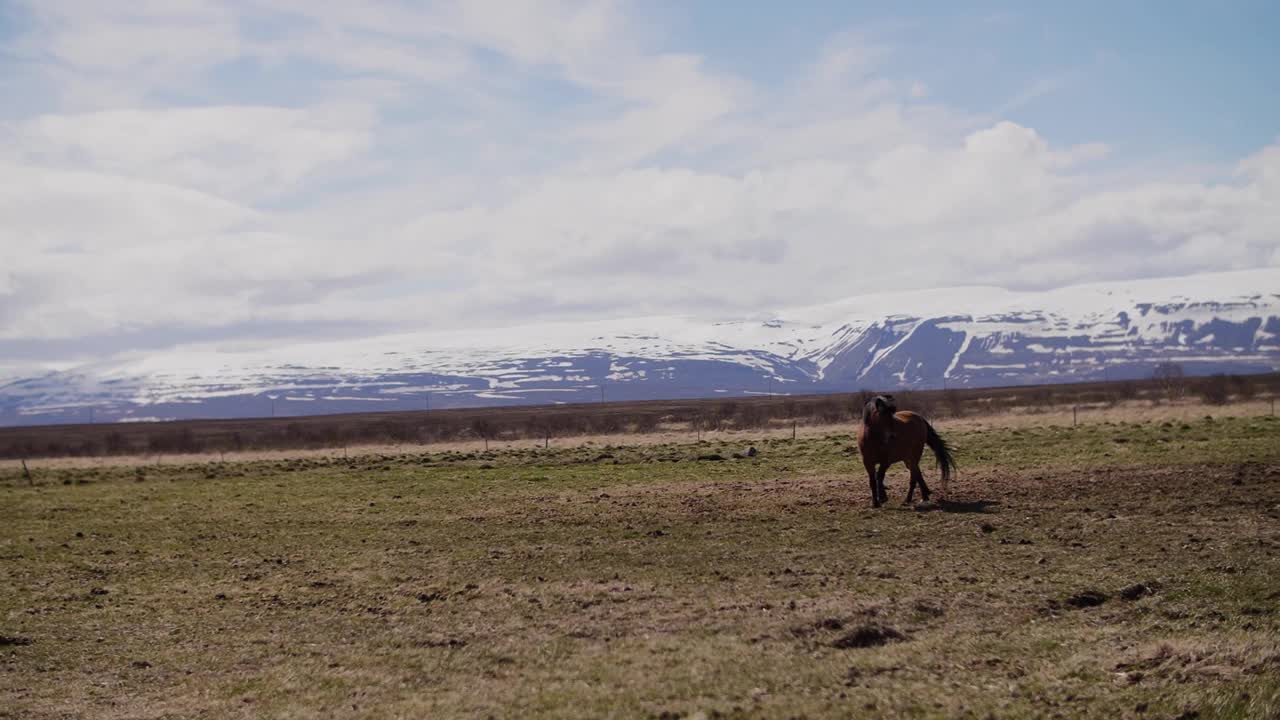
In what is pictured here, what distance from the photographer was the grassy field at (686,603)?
30.4ft

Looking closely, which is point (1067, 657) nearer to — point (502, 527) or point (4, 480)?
point (502, 527)

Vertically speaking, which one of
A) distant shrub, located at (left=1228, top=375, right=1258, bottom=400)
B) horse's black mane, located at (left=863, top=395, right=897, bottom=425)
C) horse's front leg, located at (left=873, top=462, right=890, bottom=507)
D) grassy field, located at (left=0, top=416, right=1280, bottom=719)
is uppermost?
horse's black mane, located at (left=863, top=395, right=897, bottom=425)

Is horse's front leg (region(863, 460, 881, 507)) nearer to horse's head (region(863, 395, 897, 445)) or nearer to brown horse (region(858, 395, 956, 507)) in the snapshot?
brown horse (region(858, 395, 956, 507))

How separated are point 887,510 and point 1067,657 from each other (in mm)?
11006

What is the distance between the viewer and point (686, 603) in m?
13.1

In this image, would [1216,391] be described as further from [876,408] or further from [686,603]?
[686,603]

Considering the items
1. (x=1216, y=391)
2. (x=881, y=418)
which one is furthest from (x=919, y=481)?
(x=1216, y=391)

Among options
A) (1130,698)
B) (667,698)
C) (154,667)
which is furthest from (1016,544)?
(154,667)

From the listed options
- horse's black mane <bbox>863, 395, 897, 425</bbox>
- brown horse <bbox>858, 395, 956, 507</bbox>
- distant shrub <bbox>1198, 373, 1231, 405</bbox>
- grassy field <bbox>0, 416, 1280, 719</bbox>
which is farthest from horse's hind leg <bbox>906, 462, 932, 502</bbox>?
distant shrub <bbox>1198, 373, 1231, 405</bbox>

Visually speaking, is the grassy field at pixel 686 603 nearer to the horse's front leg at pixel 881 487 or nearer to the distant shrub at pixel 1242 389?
the horse's front leg at pixel 881 487

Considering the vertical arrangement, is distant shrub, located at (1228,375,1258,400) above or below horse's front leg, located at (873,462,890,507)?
below

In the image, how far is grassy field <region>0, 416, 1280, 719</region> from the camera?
9273 mm

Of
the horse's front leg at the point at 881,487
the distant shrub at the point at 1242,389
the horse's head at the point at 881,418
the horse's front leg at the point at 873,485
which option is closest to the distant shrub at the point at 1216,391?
the distant shrub at the point at 1242,389

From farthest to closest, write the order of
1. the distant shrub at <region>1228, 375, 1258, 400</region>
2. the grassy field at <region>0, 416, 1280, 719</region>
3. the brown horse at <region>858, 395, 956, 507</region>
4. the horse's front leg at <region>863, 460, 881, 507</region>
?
the distant shrub at <region>1228, 375, 1258, 400</region> < the brown horse at <region>858, 395, 956, 507</region> < the horse's front leg at <region>863, 460, 881, 507</region> < the grassy field at <region>0, 416, 1280, 719</region>
